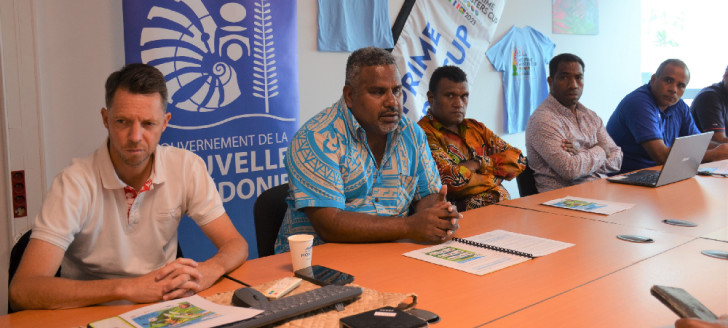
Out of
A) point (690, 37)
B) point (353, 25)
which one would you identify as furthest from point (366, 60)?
point (690, 37)

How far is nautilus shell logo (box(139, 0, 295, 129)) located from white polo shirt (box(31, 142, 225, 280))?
1102 mm

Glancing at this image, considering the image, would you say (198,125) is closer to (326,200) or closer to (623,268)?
(326,200)

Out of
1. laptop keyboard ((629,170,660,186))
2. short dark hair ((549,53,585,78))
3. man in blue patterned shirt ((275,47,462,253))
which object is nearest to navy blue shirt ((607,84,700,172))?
short dark hair ((549,53,585,78))

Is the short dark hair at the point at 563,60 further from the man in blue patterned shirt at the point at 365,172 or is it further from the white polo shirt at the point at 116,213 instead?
the white polo shirt at the point at 116,213

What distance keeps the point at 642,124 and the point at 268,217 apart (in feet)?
9.43

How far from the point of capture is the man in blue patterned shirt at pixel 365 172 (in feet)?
6.15

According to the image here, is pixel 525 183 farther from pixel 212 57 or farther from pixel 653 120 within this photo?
pixel 212 57

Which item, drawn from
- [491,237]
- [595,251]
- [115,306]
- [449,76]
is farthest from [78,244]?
[449,76]

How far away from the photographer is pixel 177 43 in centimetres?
280

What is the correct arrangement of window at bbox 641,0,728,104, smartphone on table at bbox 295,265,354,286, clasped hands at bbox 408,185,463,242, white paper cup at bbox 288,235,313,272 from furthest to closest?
window at bbox 641,0,728,104, clasped hands at bbox 408,185,463,242, white paper cup at bbox 288,235,313,272, smartphone on table at bbox 295,265,354,286

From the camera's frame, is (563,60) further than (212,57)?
Yes

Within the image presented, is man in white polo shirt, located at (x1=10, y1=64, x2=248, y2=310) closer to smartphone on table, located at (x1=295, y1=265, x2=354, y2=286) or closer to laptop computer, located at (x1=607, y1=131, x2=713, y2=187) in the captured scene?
smartphone on table, located at (x1=295, y1=265, x2=354, y2=286)

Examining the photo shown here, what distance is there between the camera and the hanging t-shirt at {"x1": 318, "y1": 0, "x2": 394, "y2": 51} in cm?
357

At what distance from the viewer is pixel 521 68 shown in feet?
16.2
